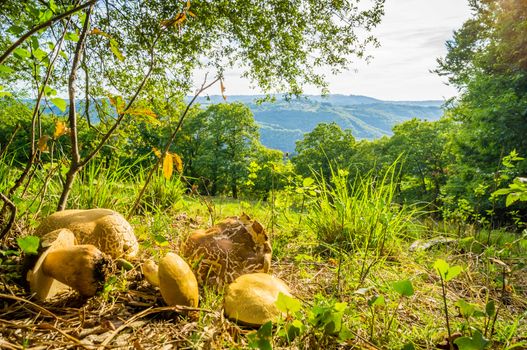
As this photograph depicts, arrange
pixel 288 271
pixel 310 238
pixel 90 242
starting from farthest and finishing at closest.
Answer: pixel 310 238, pixel 288 271, pixel 90 242

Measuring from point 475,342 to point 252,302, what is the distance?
864 mm

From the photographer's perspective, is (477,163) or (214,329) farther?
(477,163)

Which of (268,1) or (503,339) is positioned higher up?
(268,1)

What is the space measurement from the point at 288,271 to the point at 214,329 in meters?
1.12

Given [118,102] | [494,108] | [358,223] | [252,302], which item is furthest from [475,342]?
[494,108]

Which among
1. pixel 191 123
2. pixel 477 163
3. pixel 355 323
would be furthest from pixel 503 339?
pixel 191 123

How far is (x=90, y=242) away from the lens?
1783mm

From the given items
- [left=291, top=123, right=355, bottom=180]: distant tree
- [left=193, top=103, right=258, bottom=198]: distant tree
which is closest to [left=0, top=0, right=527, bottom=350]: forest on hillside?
[left=193, top=103, right=258, bottom=198]: distant tree

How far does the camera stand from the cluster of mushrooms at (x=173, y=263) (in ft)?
4.76

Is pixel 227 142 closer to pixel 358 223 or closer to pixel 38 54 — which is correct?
pixel 358 223

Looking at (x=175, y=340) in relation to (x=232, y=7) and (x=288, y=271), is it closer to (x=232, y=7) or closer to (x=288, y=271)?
(x=288, y=271)

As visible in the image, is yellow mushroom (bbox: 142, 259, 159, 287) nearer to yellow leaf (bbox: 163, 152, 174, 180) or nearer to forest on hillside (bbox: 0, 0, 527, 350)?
forest on hillside (bbox: 0, 0, 527, 350)

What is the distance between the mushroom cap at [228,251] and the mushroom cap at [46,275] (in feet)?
2.16

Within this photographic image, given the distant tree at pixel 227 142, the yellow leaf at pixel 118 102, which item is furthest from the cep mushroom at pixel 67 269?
the distant tree at pixel 227 142
